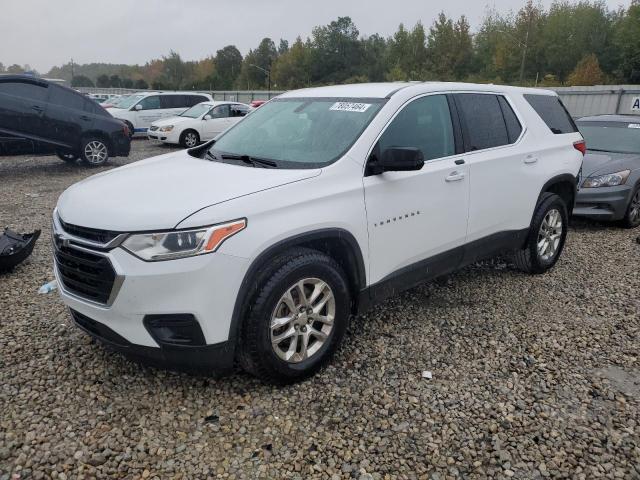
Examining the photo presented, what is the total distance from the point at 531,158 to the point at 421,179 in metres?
1.57

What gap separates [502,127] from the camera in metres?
4.27

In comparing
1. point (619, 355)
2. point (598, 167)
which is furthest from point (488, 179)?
point (598, 167)

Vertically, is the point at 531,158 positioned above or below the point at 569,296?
above

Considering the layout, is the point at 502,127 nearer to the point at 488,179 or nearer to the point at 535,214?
the point at 488,179

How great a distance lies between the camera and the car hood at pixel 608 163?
6.75 metres

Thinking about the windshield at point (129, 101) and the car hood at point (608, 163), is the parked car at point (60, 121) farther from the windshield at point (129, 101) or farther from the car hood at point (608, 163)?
the car hood at point (608, 163)

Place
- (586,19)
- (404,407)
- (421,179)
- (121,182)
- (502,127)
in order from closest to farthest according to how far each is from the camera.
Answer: (404,407) → (121,182) → (421,179) → (502,127) → (586,19)

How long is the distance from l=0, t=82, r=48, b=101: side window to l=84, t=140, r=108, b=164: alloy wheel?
1.35 meters

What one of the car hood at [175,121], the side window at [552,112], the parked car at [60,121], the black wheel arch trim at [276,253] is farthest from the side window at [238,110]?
the black wheel arch trim at [276,253]

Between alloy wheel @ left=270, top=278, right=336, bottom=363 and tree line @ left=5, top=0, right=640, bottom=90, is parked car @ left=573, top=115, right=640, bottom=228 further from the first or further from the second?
tree line @ left=5, top=0, right=640, bottom=90

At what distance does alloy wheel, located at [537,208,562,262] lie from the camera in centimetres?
484

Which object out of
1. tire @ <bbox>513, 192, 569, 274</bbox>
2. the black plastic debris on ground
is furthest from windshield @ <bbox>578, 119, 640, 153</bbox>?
the black plastic debris on ground

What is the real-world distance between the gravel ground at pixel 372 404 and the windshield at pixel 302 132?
1.16m

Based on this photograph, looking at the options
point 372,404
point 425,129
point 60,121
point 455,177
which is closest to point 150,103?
point 60,121
